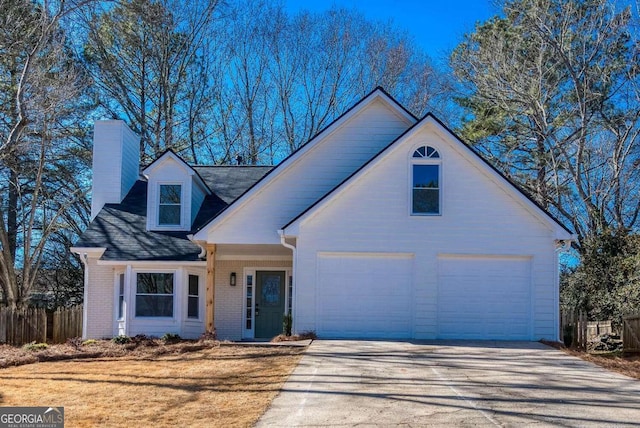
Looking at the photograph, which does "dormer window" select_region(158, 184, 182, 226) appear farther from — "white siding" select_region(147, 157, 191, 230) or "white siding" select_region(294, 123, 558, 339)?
"white siding" select_region(294, 123, 558, 339)

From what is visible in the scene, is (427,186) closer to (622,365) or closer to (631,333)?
(631,333)

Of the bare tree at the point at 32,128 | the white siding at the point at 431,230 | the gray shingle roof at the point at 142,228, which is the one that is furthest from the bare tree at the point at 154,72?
the white siding at the point at 431,230

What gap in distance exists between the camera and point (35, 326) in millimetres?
19359

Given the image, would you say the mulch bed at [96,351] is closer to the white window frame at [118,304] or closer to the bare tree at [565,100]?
the white window frame at [118,304]

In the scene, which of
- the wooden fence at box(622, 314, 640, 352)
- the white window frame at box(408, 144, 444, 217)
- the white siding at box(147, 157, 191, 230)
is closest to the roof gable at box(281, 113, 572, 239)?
the white window frame at box(408, 144, 444, 217)

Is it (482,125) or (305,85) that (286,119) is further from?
(482,125)

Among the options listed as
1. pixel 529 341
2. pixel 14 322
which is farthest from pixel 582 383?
pixel 14 322

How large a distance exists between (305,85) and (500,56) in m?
13.0

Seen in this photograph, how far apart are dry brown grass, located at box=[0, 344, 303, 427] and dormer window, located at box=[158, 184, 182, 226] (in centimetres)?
625

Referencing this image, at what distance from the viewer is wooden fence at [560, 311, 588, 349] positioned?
16531 mm

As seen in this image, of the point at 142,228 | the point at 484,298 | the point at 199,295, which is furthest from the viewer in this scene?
the point at 142,228

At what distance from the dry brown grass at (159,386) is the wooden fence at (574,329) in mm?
7135

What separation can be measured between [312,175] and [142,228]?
17.9ft
